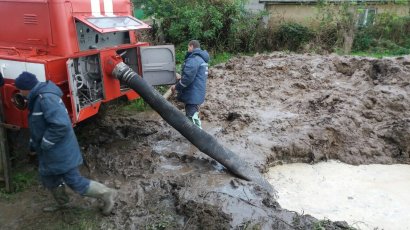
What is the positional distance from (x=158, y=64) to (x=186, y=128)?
1185 millimetres

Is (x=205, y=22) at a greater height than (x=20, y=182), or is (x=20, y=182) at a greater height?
(x=205, y=22)

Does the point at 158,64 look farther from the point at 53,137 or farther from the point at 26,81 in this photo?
the point at 53,137

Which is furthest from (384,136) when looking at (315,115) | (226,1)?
(226,1)

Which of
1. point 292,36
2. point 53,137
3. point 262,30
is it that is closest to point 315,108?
point 53,137

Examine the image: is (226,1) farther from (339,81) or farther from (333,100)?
(333,100)

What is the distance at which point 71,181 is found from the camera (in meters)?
3.88

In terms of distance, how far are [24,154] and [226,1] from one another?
10.3 metres

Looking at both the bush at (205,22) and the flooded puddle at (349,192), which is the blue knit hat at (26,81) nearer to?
the flooded puddle at (349,192)

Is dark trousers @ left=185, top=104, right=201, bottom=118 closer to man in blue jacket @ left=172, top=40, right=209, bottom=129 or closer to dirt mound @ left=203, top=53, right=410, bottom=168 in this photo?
man in blue jacket @ left=172, top=40, right=209, bottom=129


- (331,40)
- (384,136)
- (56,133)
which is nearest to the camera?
(56,133)

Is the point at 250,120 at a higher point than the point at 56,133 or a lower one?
lower

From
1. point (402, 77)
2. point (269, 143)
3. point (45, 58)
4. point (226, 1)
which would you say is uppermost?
point (226, 1)

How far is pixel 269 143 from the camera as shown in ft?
19.5

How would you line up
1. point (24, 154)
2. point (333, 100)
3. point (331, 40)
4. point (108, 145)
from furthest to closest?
point (331, 40)
point (333, 100)
point (108, 145)
point (24, 154)
